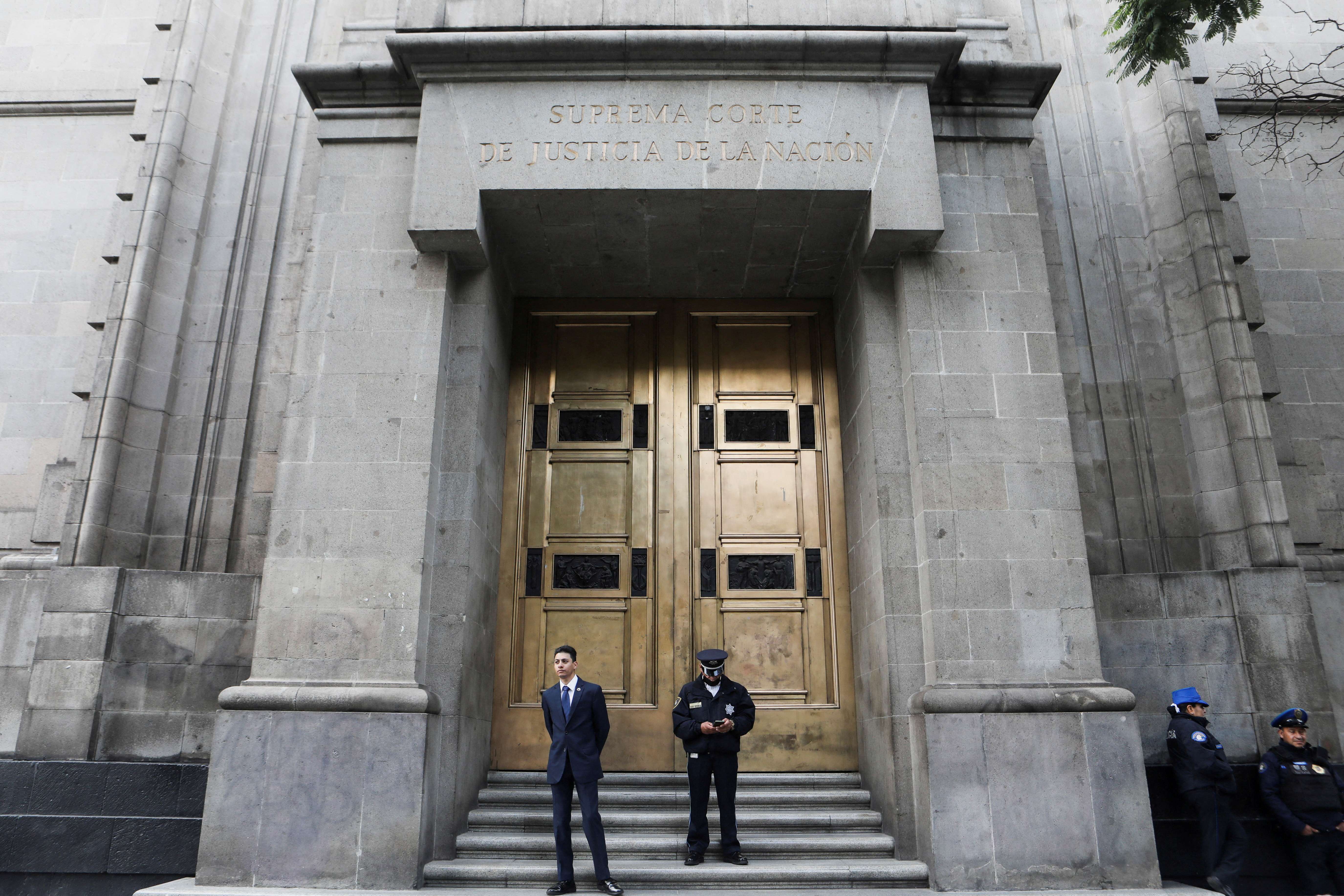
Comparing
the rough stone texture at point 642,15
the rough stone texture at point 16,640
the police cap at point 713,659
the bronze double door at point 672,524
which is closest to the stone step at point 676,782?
the bronze double door at point 672,524

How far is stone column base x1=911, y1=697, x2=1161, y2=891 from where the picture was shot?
767 cm

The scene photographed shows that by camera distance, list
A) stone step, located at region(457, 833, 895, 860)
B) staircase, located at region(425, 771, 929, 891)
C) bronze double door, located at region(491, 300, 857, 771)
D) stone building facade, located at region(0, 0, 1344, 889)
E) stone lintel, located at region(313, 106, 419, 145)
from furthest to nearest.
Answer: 1. bronze double door, located at region(491, 300, 857, 771)
2. stone lintel, located at region(313, 106, 419, 145)
3. stone step, located at region(457, 833, 895, 860)
4. stone building facade, located at region(0, 0, 1344, 889)
5. staircase, located at region(425, 771, 929, 891)

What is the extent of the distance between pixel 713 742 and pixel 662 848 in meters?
1.07

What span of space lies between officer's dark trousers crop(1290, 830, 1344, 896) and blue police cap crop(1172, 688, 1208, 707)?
4.52 ft

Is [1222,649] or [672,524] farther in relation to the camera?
[672,524]

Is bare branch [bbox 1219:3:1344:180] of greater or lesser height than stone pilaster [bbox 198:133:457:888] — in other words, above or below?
above

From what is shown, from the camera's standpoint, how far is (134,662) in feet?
31.7

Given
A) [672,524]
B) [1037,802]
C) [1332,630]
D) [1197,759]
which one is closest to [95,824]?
[672,524]

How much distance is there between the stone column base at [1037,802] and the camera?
7.67 meters

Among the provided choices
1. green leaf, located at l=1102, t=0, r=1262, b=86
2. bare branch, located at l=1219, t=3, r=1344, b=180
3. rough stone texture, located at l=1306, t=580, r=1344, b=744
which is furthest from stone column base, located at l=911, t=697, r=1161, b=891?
bare branch, located at l=1219, t=3, r=1344, b=180

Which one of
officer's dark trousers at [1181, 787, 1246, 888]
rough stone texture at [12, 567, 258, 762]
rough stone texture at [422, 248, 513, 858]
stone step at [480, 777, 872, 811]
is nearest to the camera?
officer's dark trousers at [1181, 787, 1246, 888]

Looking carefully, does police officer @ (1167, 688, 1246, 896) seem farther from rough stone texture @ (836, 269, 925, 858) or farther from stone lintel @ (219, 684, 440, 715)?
stone lintel @ (219, 684, 440, 715)

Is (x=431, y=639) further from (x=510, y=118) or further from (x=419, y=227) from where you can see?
(x=510, y=118)

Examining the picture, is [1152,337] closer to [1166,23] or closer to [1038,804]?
[1166,23]
